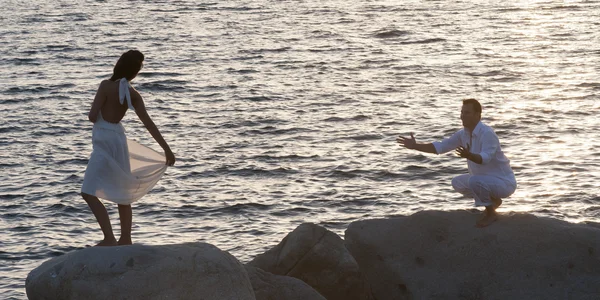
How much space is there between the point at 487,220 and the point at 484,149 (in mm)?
914

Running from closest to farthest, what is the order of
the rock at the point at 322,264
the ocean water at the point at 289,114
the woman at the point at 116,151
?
the woman at the point at 116,151 → the rock at the point at 322,264 → the ocean water at the point at 289,114

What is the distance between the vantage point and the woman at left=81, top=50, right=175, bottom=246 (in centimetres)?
1029

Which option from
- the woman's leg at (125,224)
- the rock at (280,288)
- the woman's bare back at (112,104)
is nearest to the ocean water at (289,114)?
the woman's leg at (125,224)

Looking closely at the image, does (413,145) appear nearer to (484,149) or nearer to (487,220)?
(484,149)

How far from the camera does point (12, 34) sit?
1561 inches

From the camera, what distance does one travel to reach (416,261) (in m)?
11.2

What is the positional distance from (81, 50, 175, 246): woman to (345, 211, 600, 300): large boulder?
2.68m

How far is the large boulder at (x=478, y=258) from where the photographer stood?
10.8 metres

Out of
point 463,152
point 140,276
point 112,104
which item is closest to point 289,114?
point 112,104

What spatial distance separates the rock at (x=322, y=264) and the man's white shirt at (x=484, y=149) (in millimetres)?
1584

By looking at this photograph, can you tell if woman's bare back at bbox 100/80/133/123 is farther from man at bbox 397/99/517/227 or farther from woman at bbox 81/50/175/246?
man at bbox 397/99/517/227

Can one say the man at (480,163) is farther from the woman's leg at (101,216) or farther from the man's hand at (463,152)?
the woman's leg at (101,216)

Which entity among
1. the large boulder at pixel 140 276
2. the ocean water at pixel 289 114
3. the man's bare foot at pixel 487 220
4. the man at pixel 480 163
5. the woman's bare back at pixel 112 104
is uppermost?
the woman's bare back at pixel 112 104

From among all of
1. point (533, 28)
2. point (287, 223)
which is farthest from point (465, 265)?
point (533, 28)
